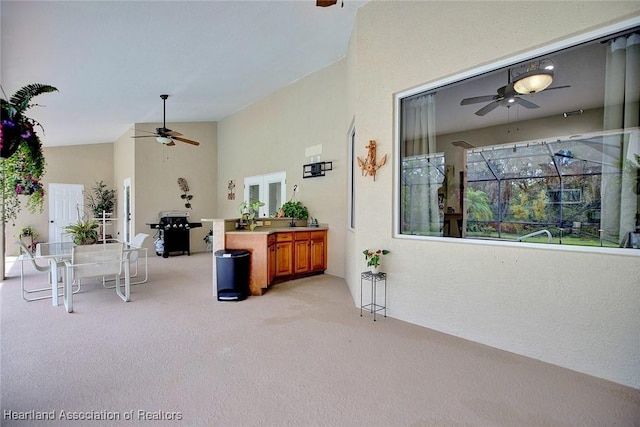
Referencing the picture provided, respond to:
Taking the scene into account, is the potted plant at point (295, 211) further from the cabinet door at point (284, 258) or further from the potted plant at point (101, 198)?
the potted plant at point (101, 198)

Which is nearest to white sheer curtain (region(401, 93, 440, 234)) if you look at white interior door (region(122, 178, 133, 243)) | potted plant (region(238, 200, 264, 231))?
potted plant (region(238, 200, 264, 231))

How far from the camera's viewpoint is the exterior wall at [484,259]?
2.30 meters

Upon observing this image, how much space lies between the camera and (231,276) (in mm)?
4133

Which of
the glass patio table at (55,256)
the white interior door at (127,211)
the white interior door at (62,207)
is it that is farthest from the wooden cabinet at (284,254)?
the white interior door at (62,207)

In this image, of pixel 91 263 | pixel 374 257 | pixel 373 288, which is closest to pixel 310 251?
pixel 373 288

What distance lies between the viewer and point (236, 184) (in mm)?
8234

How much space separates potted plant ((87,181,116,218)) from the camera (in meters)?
9.02

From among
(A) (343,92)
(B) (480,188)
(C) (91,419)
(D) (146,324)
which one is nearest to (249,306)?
(D) (146,324)

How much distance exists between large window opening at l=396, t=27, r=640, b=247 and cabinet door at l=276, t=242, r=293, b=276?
2164mm

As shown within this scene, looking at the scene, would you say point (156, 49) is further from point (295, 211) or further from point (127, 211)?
point (127, 211)

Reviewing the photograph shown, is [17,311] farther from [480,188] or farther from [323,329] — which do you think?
[480,188]

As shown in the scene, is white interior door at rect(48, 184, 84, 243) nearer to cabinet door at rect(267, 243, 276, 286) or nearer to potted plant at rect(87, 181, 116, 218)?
potted plant at rect(87, 181, 116, 218)

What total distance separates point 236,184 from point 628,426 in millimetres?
7788

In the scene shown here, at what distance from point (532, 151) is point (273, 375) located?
3.69m
